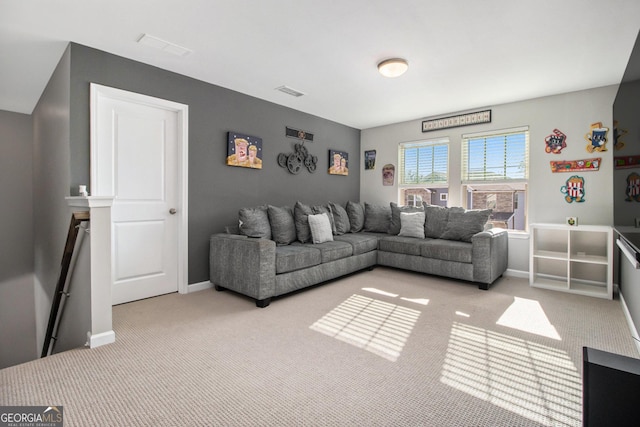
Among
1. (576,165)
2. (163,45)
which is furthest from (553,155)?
(163,45)

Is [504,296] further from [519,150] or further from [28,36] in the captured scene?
[28,36]

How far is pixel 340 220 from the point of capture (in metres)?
4.93

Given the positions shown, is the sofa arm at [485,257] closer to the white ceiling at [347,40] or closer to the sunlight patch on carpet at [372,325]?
the sunlight patch on carpet at [372,325]

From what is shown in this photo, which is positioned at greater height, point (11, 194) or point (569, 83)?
point (569, 83)

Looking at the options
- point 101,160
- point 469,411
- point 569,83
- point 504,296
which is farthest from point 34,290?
point 569,83

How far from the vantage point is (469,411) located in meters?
1.57

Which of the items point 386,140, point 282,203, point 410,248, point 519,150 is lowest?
point 410,248

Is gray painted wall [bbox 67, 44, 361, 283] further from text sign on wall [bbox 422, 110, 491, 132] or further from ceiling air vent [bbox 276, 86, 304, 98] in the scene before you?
text sign on wall [bbox 422, 110, 491, 132]

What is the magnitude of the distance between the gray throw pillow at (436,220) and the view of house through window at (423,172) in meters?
0.51

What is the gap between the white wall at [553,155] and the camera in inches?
147

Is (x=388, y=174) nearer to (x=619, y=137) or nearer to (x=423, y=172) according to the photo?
(x=423, y=172)

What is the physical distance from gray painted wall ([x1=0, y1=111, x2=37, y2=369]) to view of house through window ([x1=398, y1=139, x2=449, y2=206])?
6.46 metres

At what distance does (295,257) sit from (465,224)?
248 centimetres

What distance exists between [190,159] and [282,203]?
153 centimetres
